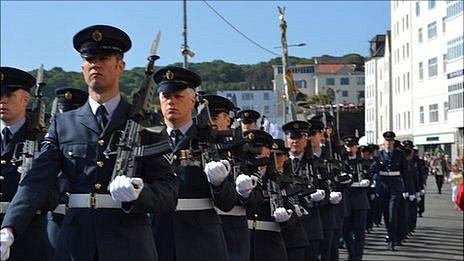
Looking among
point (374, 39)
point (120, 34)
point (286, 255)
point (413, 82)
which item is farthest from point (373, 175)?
point (374, 39)

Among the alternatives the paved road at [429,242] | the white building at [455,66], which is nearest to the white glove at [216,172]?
the paved road at [429,242]

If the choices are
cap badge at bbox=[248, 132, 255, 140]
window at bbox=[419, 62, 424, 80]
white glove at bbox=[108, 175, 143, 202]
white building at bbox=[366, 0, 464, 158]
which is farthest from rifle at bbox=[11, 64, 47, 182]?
window at bbox=[419, 62, 424, 80]

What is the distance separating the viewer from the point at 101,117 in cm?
493

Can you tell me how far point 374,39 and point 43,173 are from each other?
95.8 meters

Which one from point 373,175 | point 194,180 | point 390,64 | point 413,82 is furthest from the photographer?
point 390,64

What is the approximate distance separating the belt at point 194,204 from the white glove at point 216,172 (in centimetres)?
23

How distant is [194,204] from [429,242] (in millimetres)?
13318

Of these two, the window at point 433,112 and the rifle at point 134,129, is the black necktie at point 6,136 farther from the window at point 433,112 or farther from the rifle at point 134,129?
the window at point 433,112

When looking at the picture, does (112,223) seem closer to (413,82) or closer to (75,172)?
(75,172)

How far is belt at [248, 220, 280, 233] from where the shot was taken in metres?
8.21

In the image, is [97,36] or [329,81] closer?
[97,36]

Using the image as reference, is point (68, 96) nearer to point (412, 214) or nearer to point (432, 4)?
point (412, 214)

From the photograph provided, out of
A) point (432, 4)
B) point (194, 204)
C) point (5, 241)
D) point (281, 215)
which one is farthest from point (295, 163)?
point (432, 4)

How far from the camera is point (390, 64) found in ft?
295
